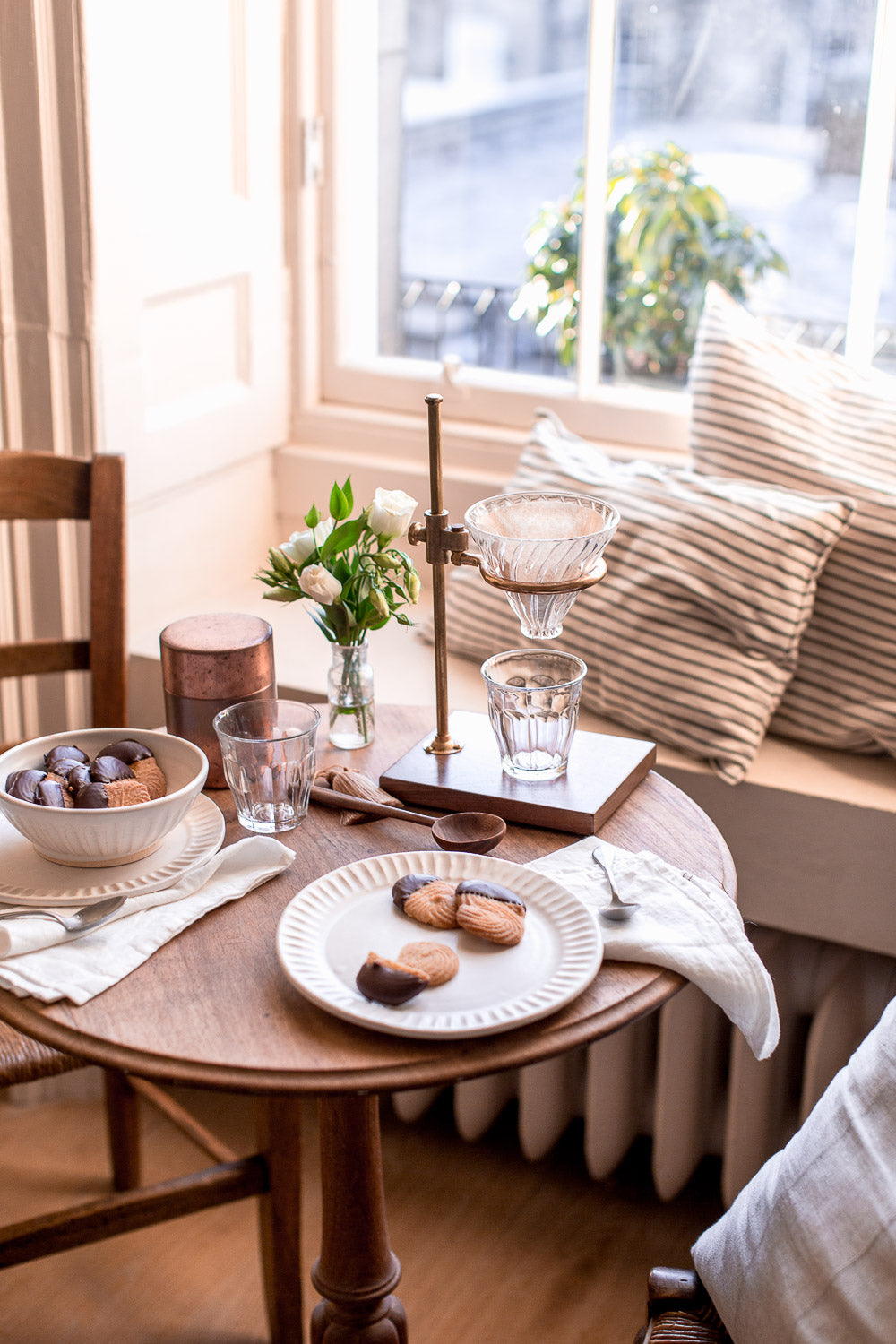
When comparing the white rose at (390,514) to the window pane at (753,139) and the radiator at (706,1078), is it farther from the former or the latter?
the window pane at (753,139)

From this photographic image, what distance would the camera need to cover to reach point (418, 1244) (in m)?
1.74

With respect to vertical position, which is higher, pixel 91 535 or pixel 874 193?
pixel 874 193

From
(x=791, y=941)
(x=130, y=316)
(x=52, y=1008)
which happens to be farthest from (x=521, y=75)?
(x=52, y=1008)

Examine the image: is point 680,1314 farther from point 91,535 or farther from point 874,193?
point 874,193

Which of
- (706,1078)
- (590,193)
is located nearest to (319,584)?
(706,1078)

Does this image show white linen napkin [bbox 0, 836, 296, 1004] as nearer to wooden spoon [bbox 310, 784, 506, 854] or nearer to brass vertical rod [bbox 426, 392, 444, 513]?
wooden spoon [bbox 310, 784, 506, 854]

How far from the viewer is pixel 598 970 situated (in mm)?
1000

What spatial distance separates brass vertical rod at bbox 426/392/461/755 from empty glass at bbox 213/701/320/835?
13cm

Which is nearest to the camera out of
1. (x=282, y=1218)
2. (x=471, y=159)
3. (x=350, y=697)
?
(x=350, y=697)

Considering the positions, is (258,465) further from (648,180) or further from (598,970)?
(598,970)

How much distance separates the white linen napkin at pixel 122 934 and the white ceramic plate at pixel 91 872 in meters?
0.02

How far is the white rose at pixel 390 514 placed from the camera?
1.24m

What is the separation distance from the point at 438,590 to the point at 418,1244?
96 cm

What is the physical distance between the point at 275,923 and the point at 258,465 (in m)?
1.36
